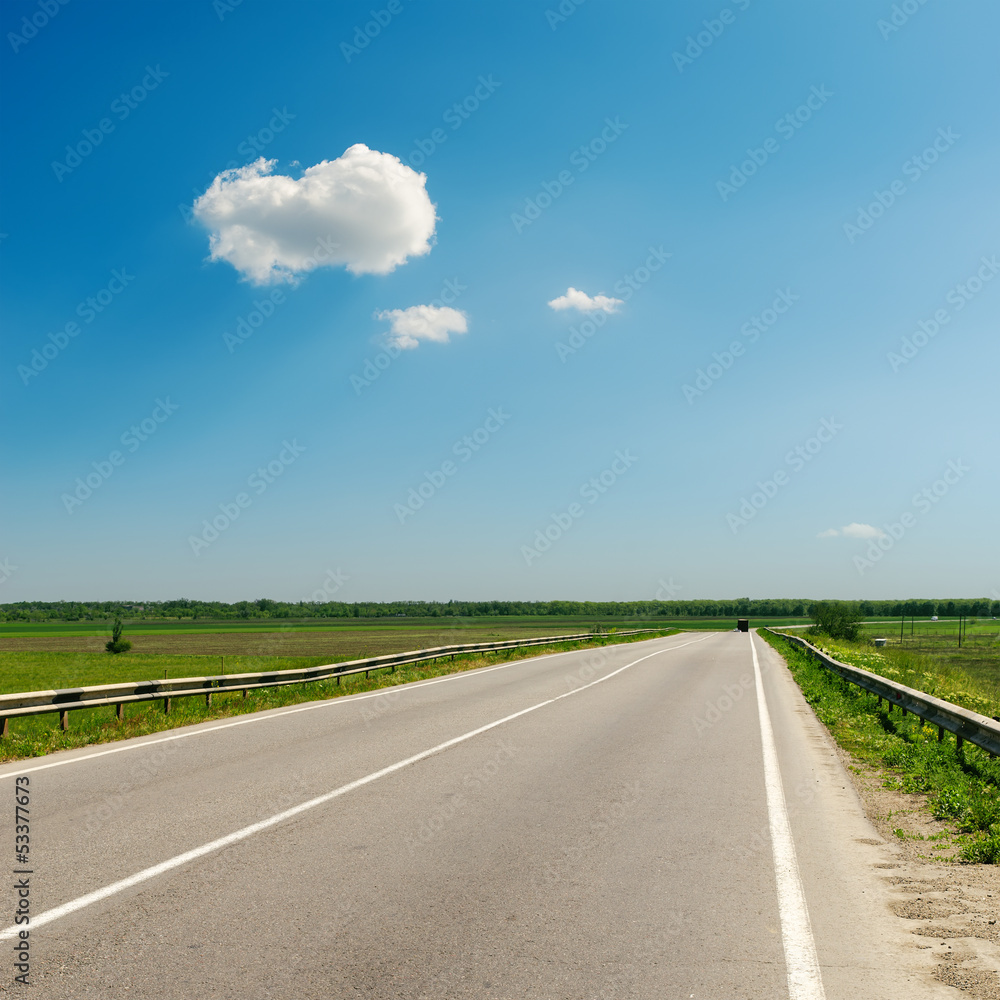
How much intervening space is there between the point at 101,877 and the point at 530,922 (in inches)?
126

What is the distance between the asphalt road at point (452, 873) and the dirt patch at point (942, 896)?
0.54 ft

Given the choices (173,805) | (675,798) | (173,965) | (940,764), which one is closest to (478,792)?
(675,798)

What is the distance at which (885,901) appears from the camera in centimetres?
549

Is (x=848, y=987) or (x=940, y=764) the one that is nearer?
(x=848, y=987)

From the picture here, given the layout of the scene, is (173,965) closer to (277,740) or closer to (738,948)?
(738,948)

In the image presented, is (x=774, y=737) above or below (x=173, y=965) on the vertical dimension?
below

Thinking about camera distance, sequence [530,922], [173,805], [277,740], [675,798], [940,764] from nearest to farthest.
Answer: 1. [530,922]
2. [173,805]
3. [675,798]
4. [940,764]
5. [277,740]

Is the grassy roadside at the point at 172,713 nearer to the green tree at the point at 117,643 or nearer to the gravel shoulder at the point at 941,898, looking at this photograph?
the gravel shoulder at the point at 941,898

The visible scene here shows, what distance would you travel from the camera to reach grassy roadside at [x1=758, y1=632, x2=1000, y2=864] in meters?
7.32

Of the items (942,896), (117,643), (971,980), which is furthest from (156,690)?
(117,643)

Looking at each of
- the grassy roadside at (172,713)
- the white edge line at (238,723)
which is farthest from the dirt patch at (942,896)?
the grassy roadside at (172,713)

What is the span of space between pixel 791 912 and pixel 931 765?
6.14 meters

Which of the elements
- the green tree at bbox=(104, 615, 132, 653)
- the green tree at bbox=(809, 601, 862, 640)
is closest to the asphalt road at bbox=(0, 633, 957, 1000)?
the green tree at bbox=(104, 615, 132, 653)

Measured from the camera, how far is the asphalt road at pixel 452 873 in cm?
421
